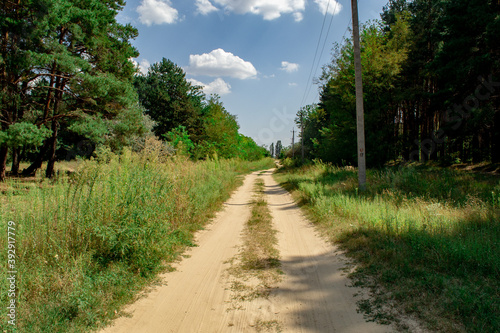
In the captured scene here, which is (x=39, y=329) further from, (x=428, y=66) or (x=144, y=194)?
(x=428, y=66)

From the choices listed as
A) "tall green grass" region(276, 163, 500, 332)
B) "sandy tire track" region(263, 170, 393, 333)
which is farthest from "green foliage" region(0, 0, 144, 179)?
"tall green grass" region(276, 163, 500, 332)

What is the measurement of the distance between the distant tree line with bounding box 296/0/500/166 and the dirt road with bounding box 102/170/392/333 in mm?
17011

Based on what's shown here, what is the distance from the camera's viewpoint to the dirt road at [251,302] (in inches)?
128

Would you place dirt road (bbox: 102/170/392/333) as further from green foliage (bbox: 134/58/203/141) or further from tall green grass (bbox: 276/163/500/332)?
green foliage (bbox: 134/58/203/141)

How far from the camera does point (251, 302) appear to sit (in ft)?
12.5

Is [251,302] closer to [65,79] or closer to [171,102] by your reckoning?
[65,79]

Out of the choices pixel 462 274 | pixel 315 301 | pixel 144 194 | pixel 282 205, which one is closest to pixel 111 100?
pixel 282 205

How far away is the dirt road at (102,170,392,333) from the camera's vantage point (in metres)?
3.25

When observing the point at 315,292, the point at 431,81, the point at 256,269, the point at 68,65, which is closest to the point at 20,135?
the point at 68,65

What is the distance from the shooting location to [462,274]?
3861 mm

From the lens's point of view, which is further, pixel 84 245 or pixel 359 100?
pixel 359 100

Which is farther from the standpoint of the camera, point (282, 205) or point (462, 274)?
point (282, 205)

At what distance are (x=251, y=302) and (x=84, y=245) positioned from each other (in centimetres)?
277

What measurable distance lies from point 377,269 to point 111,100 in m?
18.4
